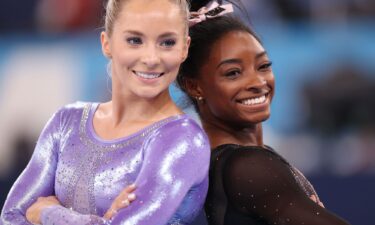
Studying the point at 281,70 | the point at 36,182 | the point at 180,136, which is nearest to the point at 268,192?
the point at 180,136

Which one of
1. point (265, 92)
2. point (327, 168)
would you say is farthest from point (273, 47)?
point (265, 92)

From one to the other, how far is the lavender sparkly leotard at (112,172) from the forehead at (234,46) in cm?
28

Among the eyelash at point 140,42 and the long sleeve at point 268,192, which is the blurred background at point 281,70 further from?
the eyelash at point 140,42

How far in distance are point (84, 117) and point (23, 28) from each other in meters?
3.19

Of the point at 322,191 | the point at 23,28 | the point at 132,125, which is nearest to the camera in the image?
the point at 132,125

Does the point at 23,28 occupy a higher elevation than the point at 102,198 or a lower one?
lower

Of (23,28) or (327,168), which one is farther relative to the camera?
(23,28)

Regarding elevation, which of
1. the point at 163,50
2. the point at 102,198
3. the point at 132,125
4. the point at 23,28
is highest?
the point at 163,50

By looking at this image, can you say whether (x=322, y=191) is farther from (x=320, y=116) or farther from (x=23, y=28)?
(x=23, y=28)

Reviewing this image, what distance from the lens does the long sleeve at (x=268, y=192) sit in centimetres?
213

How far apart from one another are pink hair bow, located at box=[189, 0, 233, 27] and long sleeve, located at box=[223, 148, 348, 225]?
1.23 ft

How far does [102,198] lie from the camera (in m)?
2.14

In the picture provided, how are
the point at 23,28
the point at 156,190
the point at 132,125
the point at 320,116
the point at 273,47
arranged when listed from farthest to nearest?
the point at 23,28 < the point at 273,47 < the point at 320,116 < the point at 132,125 < the point at 156,190

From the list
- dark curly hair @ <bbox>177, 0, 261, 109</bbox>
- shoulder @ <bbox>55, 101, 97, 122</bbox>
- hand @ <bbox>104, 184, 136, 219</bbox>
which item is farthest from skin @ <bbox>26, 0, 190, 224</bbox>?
dark curly hair @ <bbox>177, 0, 261, 109</bbox>
